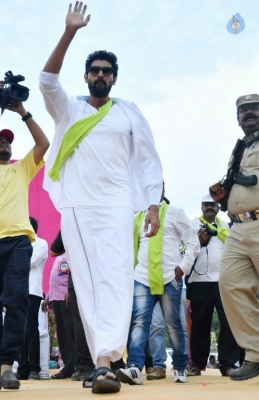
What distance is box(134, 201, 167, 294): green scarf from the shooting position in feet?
22.5

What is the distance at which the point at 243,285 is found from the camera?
5750mm

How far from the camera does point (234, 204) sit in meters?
5.88

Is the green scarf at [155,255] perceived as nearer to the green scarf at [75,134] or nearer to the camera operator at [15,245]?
the camera operator at [15,245]

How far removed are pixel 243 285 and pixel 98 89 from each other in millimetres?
2054

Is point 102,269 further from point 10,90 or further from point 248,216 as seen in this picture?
point 248,216

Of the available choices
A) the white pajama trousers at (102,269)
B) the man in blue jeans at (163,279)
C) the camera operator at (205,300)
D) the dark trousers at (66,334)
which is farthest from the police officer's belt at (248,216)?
the dark trousers at (66,334)

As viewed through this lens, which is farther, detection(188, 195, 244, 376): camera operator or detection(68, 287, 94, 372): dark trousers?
detection(188, 195, 244, 376): camera operator

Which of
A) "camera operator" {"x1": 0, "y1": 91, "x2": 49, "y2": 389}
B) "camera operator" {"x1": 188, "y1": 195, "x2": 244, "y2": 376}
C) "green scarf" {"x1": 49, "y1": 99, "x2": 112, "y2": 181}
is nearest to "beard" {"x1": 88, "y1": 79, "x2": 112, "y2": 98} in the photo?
"green scarf" {"x1": 49, "y1": 99, "x2": 112, "y2": 181}

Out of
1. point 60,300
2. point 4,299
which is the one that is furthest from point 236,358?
point 4,299

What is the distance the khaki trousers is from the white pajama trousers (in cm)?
152

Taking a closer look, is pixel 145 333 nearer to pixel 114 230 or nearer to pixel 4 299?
pixel 4 299

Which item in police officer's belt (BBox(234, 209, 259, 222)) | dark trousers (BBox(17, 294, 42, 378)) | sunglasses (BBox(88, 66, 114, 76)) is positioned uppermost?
sunglasses (BBox(88, 66, 114, 76))

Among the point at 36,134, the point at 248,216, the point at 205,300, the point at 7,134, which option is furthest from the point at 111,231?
the point at 205,300

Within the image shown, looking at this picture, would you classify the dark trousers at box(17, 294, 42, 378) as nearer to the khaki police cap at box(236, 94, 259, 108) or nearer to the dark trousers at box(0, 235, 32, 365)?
the dark trousers at box(0, 235, 32, 365)
